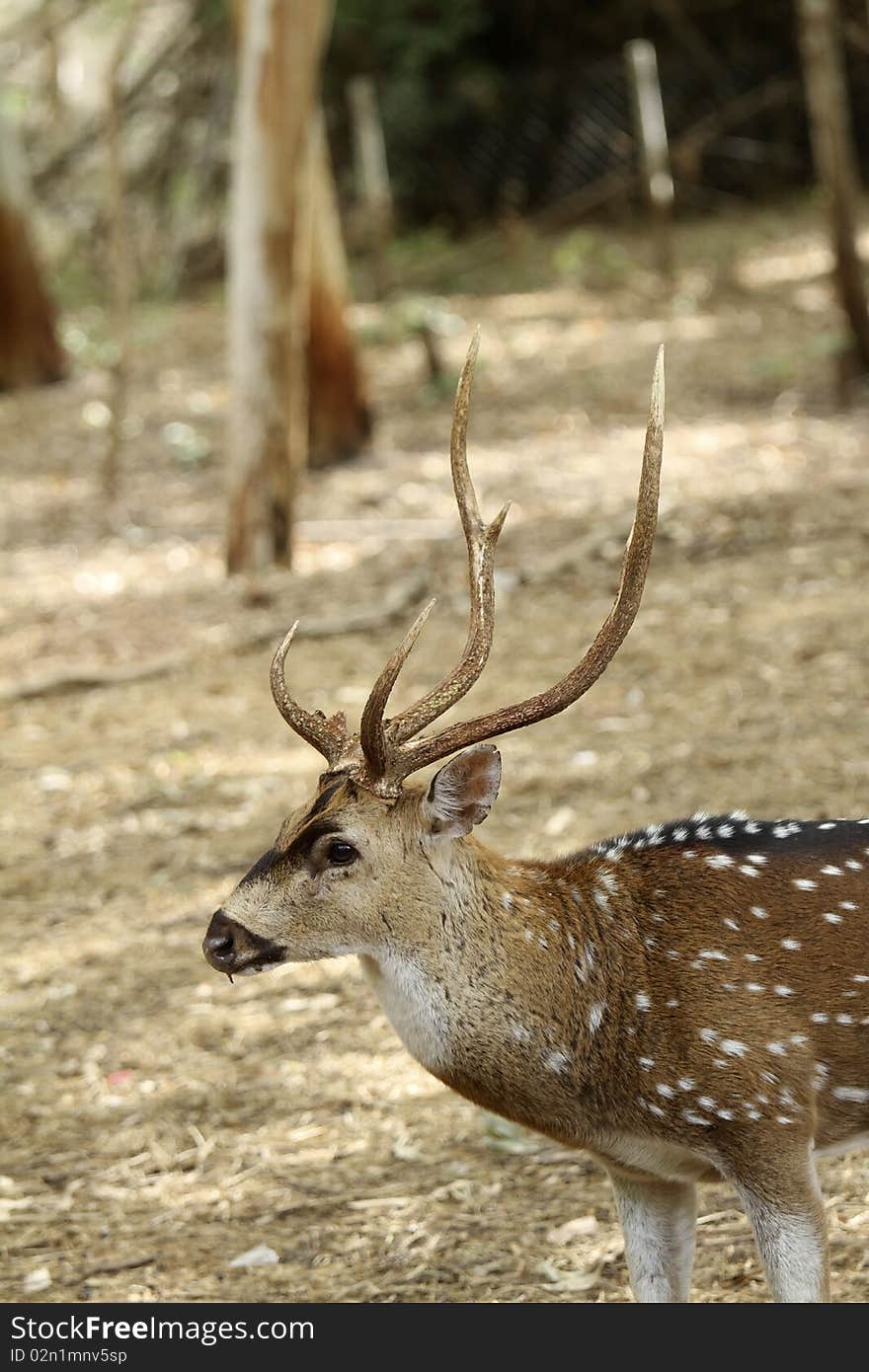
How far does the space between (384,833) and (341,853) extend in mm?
95

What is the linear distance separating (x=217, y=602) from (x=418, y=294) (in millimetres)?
8588

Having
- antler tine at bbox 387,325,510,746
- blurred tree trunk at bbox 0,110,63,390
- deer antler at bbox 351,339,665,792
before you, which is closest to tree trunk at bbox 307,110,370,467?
blurred tree trunk at bbox 0,110,63,390

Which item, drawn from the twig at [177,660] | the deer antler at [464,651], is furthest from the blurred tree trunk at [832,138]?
the deer antler at [464,651]

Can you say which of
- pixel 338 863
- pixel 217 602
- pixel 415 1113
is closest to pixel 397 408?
pixel 217 602

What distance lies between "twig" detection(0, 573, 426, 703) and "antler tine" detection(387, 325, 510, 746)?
4.66 metres

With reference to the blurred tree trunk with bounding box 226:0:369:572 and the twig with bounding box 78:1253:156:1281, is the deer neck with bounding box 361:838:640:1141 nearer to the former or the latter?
the twig with bounding box 78:1253:156:1281

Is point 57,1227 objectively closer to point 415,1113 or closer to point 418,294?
point 415,1113

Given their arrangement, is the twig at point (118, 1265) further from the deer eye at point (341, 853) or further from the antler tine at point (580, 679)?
the antler tine at point (580, 679)

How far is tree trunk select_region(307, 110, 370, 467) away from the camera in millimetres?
11508

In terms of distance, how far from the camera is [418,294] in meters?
17.0

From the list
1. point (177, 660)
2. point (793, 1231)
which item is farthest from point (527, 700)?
point (177, 660)

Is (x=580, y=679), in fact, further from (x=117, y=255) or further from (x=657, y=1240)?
(x=117, y=255)
